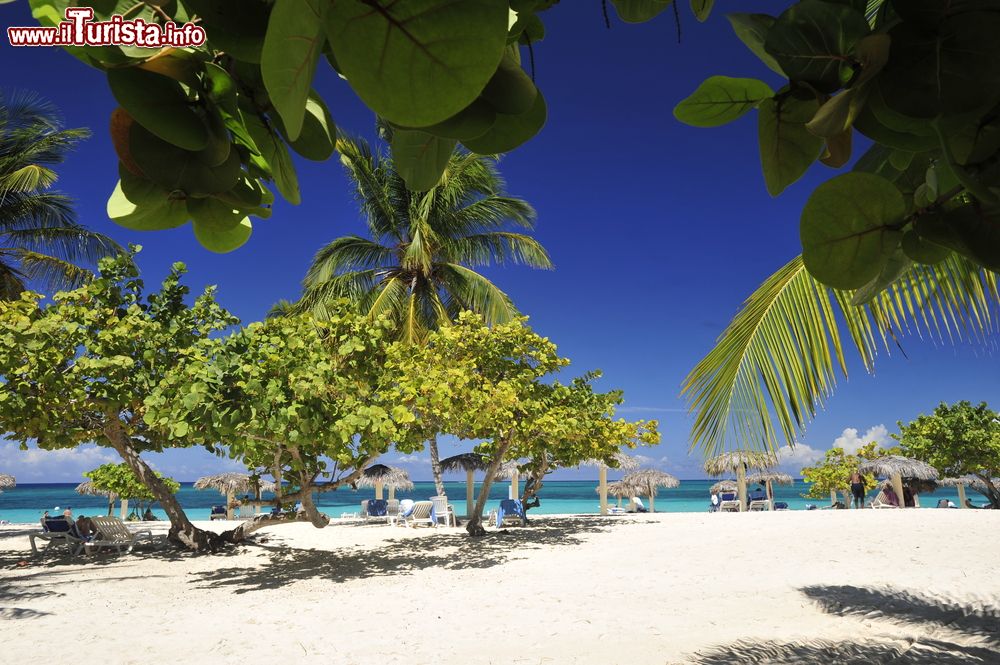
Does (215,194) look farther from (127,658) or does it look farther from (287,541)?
(287,541)

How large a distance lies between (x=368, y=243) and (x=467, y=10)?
51.9 feet

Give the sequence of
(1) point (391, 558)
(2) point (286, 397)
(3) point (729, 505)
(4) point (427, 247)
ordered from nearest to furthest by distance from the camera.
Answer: (2) point (286, 397) < (1) point (391, 558) < (4) point (427, 247) < (3) point (729, 505)

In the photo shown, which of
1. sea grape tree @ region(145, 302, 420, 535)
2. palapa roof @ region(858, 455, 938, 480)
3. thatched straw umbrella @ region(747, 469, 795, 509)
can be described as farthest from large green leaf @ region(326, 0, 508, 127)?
thatched straw umbrella @ region(747, 469, 795, 509)

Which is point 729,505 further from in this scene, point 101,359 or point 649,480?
point 101,359

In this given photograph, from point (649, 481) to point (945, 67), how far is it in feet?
96.4

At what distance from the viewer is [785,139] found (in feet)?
2.06

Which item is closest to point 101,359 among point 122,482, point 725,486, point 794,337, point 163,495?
point 163,495

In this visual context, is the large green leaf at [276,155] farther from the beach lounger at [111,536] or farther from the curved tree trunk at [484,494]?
the beach lounger at [111,536]

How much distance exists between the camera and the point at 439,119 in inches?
11.5

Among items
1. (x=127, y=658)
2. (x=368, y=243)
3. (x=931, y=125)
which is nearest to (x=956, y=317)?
(x=931, y=125)

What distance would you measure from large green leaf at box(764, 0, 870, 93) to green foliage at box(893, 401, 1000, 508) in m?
23.1

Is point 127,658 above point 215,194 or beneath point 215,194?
beneath

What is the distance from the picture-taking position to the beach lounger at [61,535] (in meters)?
10.5

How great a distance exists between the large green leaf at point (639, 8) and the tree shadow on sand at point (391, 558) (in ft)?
26.3
